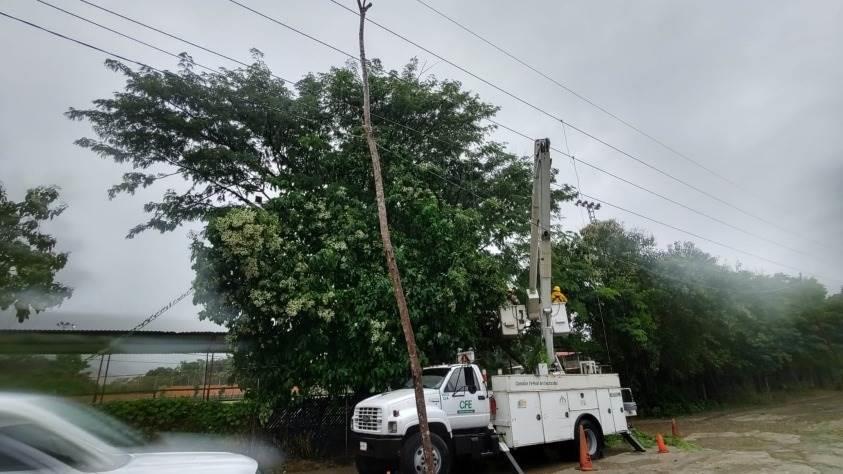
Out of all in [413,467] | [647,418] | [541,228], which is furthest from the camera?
[647,418]

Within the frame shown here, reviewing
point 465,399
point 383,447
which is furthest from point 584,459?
point 383,447

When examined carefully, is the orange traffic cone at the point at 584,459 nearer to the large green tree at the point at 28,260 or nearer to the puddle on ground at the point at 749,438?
the puddle on ground at the point at 749,438

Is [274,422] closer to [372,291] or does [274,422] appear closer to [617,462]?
Result: [372,291]

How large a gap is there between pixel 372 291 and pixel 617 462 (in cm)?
723

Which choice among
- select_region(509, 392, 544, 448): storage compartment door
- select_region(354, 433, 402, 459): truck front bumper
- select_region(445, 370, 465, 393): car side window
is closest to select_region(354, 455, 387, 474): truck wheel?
select_region(354, 433, 402, 459): truck front bumper

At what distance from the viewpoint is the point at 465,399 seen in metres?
9.73

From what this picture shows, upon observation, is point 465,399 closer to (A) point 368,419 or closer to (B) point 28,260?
(A) point 368,419

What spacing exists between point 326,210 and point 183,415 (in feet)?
20.6

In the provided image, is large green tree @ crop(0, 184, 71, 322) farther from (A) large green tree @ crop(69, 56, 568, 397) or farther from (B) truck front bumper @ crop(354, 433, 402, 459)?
(B) truck front bumper @ crop(354, 433, 402, 459)

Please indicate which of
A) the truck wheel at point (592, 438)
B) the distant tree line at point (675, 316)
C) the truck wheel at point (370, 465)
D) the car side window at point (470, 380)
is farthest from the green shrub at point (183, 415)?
the distant tree line at point (675, 316)

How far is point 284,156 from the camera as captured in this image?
15570mm

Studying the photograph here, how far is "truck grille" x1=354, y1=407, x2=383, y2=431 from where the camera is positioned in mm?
8750

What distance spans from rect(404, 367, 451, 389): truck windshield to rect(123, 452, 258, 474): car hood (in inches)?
253

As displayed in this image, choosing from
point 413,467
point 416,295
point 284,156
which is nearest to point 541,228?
point 416,295
